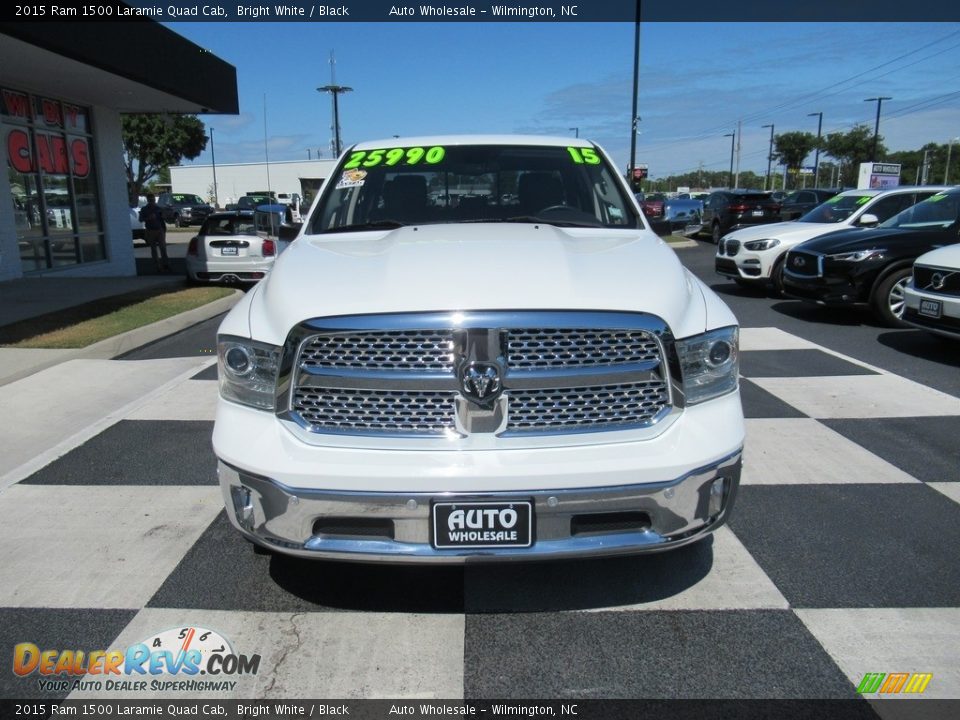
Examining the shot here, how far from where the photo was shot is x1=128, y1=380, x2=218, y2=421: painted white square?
567 centimetres

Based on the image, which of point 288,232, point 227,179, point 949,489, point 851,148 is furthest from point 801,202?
point 851,148

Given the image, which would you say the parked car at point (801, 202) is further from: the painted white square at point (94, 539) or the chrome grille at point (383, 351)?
the chrome grille at point (383, 351)

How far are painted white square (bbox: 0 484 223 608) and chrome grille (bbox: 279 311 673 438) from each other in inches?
50.3

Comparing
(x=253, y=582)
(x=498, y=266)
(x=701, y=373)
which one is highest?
(x=498, y=266)

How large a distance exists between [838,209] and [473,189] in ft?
32.5

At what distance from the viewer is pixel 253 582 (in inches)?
127

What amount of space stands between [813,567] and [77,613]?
3.06 meters

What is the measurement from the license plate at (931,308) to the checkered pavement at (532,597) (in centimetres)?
282

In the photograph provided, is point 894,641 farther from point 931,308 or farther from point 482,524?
point 931,308

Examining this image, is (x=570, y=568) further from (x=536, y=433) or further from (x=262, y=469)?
(x=262, y=469)

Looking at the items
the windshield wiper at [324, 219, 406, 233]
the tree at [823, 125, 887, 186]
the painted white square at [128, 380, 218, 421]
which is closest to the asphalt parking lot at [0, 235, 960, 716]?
the painted white square at [128, 380, 218, 421]

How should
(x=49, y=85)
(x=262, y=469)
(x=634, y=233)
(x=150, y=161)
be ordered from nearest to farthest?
(x=262, y=469)
(x=634, y=233)
(x=49, y=85)
(x=150, y=161)

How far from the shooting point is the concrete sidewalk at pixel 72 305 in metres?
7.21

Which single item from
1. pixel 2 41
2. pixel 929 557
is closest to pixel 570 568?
pixel 929 557
